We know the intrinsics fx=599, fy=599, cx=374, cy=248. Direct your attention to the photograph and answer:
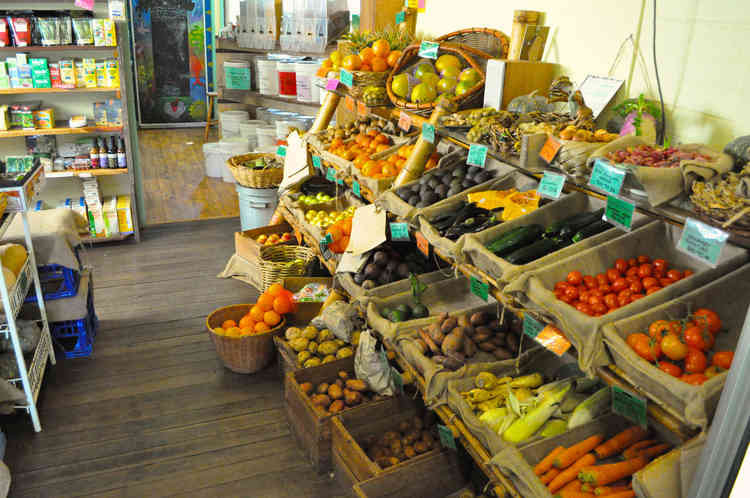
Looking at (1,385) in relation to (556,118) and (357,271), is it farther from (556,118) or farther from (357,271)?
(556,118)

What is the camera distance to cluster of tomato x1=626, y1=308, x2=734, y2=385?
1.61 metres

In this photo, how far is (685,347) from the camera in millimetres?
1633

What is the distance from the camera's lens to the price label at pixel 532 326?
2.02m

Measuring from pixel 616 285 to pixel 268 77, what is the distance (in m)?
5.03

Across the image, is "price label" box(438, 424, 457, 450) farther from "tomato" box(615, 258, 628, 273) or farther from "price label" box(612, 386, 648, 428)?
"tomato" box(615, 258, 628, 273)

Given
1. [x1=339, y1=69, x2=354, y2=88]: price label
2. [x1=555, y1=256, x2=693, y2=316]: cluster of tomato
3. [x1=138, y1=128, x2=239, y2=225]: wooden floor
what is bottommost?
[x1=138, y1=128, x2=239, y2=225]: wooden floor

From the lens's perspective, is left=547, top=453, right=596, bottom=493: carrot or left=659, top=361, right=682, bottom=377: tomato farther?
left=547, top=453, right=596, bottom=493: carrot

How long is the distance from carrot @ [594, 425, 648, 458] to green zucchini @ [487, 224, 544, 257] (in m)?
0.74

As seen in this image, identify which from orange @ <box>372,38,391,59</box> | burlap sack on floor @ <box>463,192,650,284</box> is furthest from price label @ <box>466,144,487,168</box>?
orange @ <box>372,38,391,59</box>

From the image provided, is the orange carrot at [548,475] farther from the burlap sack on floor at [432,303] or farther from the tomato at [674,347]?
the burlap sack on floor at [432,303]

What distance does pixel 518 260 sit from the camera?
2.13m

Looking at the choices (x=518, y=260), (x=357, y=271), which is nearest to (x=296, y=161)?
(x=357, y=271)

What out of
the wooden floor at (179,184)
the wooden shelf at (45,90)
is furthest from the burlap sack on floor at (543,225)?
the wooden floor at (179,184)

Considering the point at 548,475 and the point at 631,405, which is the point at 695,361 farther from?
the point at 548,475
